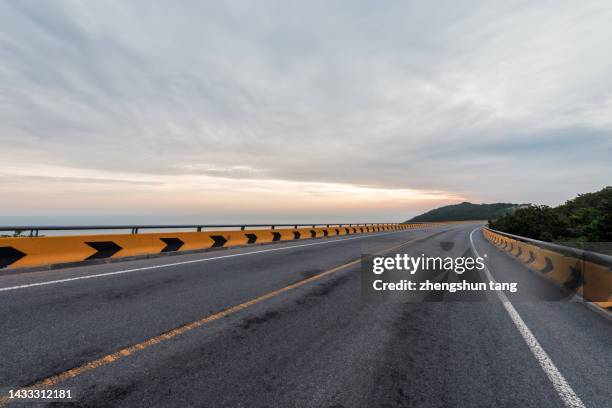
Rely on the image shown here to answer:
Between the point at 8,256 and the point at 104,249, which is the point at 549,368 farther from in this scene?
the point at 104,249

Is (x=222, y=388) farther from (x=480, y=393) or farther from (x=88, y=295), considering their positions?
(x=88, y=295)

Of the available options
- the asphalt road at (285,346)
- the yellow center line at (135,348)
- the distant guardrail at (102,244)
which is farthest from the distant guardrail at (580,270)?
the distant guardrail at (102,244)

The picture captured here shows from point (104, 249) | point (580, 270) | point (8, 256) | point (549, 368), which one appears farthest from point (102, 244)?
point (580, 270)

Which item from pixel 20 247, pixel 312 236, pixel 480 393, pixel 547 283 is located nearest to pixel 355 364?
pixel 480 393

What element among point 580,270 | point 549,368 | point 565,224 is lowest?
point 549,368

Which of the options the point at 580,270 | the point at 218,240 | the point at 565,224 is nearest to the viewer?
the point at 580,270

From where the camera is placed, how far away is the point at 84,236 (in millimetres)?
9656

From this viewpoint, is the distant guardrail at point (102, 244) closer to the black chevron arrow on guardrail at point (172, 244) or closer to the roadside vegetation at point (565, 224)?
the black chevron arrow on guardrail at point (172, 244)

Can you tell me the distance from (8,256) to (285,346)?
8.18m

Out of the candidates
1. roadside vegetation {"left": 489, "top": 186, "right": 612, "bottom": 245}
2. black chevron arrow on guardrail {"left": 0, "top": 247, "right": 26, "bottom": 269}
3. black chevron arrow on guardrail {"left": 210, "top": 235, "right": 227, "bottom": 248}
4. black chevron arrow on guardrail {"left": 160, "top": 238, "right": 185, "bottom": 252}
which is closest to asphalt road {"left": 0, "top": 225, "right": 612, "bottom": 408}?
black chevron arrow on guardrail {"left": 0, "top": 247, "right": 26, "bottom": 269}

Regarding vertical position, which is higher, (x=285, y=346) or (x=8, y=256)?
(x=8, y=256)

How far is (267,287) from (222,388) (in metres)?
4.00

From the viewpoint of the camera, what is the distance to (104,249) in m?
10.0

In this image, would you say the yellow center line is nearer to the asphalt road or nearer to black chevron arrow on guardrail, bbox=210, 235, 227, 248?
the asphalt road
